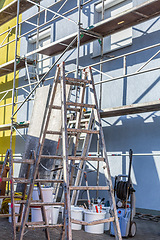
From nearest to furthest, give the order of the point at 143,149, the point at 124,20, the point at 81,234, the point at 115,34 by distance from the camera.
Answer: the point at 81,234
the point at 124,20
the point at 143,149
the point at 115,34

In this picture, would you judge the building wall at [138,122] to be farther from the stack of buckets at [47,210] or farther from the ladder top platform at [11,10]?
the ladder top platform at [11,10]

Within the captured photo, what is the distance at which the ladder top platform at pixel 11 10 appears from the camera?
410 inches

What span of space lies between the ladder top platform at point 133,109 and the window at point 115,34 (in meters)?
1.85

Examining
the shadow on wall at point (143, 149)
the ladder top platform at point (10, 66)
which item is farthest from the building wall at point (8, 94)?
the shadow on wall at point (143, 149)

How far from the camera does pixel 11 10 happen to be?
11.3 m

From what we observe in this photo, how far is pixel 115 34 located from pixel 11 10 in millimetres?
5019

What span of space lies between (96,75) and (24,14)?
16.1ft

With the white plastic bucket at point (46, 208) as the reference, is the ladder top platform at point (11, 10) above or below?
above

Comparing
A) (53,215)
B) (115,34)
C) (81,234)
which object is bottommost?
(81,234)

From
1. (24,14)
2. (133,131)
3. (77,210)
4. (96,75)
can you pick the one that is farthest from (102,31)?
(24,14)

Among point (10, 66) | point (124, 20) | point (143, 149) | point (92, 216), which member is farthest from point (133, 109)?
point (10, 66)

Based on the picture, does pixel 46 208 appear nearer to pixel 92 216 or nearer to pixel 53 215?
pixel 53 215

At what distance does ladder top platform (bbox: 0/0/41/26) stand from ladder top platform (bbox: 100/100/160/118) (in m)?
5.32

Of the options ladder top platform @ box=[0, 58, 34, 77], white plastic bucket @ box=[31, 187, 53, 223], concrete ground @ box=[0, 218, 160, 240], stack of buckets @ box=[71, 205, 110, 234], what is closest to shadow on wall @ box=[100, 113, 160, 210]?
concrete ground @ box=[0, 218, 160, 240]
